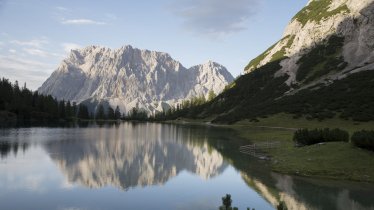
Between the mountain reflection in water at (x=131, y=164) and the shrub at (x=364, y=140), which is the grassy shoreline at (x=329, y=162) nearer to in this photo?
the shrub at (x=364, y=140)

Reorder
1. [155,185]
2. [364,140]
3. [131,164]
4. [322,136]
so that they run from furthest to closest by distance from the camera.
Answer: [322,136] < [131,164] < [364,140] < [155,185]

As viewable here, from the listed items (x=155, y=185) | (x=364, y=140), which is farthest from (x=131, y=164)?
(x=364, y=140)

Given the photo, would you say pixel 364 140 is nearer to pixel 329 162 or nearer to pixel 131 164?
pixel 329 162

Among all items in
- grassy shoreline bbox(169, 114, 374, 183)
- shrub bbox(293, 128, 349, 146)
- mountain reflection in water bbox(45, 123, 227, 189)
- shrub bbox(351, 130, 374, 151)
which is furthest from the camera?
shrub bbox(293, 128, 349, 146)

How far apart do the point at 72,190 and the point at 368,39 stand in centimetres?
19384

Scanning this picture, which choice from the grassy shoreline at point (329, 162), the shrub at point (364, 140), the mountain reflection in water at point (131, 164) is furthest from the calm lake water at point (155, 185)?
the shrub at point (364, 140)

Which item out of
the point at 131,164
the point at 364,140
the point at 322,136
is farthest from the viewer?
the point at 322,136

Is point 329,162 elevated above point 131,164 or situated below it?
above

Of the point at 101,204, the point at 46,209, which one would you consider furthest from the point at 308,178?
the point at 46,209

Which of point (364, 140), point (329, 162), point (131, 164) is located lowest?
point (131, 164)

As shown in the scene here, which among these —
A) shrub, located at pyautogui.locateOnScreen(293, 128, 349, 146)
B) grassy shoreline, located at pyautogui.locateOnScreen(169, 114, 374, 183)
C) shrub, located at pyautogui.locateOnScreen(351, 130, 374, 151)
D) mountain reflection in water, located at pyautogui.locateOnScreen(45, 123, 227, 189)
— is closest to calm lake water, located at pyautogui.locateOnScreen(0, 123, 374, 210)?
mountain reflection in water, located at pyautogui.locateOnScreen(45, 123, 227, 189)

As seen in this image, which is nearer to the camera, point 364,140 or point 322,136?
point 364,140

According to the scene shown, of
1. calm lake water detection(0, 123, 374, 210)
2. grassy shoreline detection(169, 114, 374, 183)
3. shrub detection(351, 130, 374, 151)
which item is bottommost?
calm lake water detection(0, 123, 374, 210)

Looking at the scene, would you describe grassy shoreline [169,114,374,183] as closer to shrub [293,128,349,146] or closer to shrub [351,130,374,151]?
shrub [351,130,374,151]
